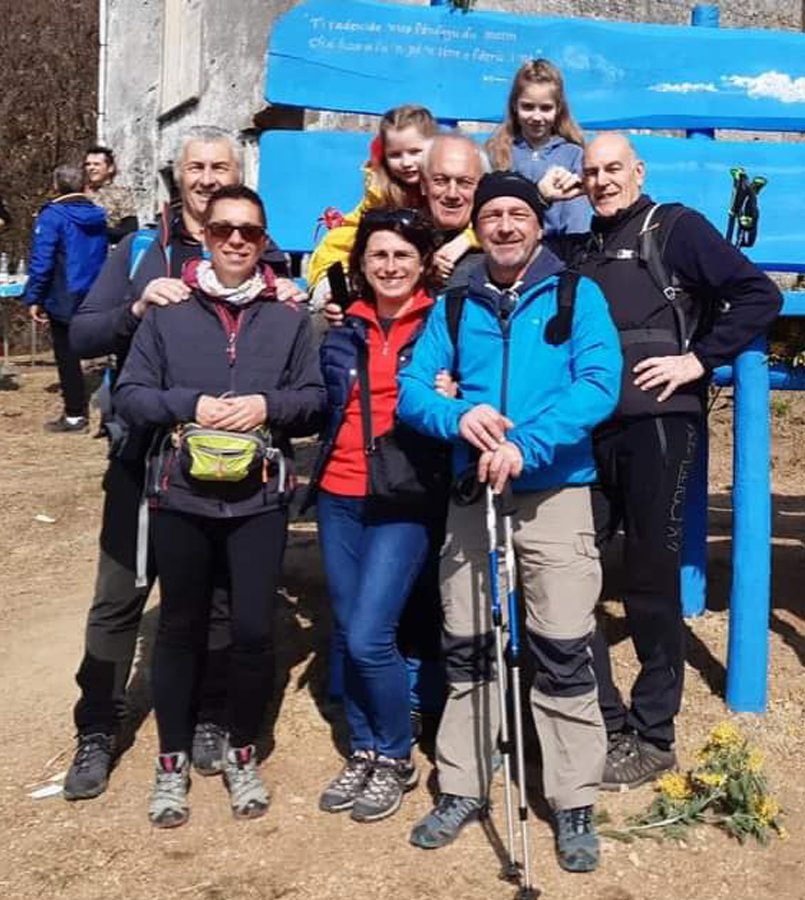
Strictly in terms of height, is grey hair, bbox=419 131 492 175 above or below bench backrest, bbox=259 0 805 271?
below

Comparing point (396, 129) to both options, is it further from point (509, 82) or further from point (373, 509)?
point (509, 82)

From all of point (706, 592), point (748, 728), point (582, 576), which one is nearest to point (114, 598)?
point (582, 576)

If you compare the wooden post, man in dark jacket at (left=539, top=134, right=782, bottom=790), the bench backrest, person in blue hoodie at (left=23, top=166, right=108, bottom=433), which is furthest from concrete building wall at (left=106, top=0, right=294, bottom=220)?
man in dark jacket at (left=539, top=134, right=782, bottom=790)

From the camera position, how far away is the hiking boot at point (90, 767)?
3693 mm

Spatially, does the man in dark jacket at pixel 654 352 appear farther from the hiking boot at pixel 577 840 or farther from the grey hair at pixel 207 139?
the grey hair at pixel 207 139

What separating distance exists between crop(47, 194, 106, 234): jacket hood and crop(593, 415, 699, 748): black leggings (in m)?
6.95

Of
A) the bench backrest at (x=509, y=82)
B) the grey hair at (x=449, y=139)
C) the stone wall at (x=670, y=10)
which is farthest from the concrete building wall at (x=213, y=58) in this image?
the grey hair at (x=449, y=139)

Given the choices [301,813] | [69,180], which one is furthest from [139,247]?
[69,180]

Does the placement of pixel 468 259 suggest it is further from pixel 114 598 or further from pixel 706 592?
pixel 706 592

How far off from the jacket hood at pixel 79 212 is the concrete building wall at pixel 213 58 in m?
2.61

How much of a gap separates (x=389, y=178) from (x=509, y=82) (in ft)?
4.90

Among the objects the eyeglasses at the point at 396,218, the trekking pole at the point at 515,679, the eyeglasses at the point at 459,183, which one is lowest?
the trekking pole at the point at 515,679

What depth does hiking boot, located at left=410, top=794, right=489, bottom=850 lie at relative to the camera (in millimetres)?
3361

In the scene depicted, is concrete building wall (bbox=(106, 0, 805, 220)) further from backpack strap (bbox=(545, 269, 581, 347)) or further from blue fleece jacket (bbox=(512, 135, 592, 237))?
backpack strap (bbox=(545, 269, 581, 347))
